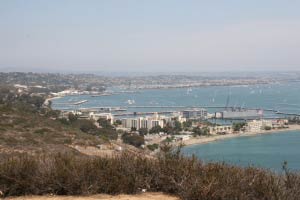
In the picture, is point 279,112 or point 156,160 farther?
point 279,112

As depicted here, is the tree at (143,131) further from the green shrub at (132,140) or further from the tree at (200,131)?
the green shrub at (132,140)

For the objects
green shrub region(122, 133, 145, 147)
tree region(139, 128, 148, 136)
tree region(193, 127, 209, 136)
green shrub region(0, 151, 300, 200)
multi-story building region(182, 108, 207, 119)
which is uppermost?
green shrub region(0, 151, 300, 200)

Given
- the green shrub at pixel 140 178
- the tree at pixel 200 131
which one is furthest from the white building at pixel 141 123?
the green shrub at pixel 140 178

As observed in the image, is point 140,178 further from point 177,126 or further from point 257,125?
point 257,125

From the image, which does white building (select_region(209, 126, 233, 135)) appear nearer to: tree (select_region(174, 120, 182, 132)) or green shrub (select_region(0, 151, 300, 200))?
tree (select_region(174, 120, 182, 132))

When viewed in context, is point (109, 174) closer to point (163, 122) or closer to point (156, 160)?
point (156, 160)

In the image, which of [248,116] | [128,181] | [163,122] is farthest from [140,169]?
[248,116]

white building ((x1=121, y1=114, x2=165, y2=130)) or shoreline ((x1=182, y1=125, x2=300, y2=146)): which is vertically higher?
white building ((x1=121, y1=114, x2=165, y2=130))

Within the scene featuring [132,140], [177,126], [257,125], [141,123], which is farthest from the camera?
[257,125]

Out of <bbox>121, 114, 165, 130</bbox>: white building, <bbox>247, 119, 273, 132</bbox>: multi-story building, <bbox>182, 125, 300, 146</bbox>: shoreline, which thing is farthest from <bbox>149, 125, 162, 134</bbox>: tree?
<bbox>247, 119, 273, 132</bbox>: multi-story building

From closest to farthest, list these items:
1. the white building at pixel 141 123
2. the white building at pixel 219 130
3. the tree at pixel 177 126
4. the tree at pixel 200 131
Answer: the tree at pixel 200 131 < the white building at pixel 141 123 < the tree at pixel 177 126 < the white building at pixel 219 130

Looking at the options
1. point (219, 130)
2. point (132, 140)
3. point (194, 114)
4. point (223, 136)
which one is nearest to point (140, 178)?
point (132, 140)
